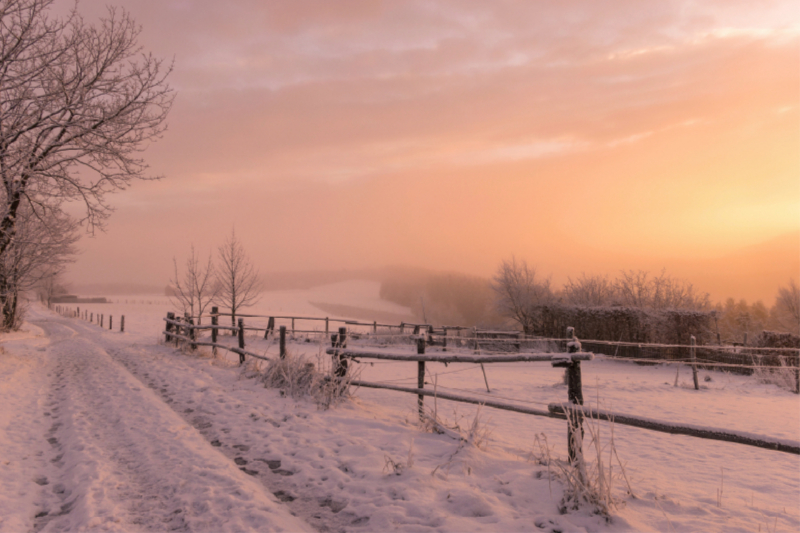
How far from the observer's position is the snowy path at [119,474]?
3.26m

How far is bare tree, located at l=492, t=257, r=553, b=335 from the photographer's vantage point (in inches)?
1144

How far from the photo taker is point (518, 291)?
29516mm

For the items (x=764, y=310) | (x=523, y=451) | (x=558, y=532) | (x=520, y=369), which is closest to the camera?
(x=558, y=532)

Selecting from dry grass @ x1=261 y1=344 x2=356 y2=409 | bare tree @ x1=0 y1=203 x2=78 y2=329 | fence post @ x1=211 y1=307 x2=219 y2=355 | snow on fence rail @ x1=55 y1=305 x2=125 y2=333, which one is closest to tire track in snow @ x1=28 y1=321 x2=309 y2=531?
dry grass @ x1=261 y1=344 x2=356 y2=409

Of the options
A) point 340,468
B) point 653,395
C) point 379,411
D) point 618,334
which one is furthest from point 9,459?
point 618,334

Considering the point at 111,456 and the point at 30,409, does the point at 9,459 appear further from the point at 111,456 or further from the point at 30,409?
the point at 30,409

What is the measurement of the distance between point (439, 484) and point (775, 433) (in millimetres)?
7341

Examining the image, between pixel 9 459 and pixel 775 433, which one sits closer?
pixel 9 459

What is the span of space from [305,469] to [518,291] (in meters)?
26.9

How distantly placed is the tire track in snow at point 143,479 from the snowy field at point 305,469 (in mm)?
18

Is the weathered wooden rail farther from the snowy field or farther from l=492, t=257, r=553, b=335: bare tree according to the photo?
l=492, t=257, r=553, b=335: bare tree

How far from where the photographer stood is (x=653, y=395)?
11109 mm

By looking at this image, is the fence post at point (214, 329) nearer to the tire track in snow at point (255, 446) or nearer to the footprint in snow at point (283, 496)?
the tire track in snow at point (255, 446)

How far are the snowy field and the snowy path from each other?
2 centimetres
